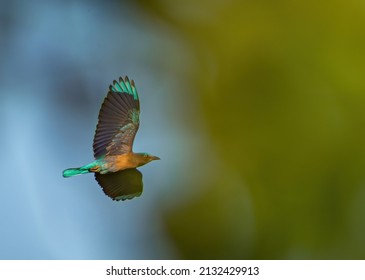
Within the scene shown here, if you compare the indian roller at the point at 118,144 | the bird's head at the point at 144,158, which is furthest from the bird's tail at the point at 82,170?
the bird's head at the point at 144,158

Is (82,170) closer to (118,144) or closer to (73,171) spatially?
(73,171)

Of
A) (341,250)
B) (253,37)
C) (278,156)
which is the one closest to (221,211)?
(278,156)

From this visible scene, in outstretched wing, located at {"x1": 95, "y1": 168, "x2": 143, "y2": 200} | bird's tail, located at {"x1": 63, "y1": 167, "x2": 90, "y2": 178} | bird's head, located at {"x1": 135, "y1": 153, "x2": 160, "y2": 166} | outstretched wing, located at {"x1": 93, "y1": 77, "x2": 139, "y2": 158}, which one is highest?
outstretched wing, located at {"x1": 93, "y1": 77, "x2": 139, "y2": 158}

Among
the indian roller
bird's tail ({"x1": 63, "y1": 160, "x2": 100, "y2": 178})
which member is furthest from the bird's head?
bird's tail ({"x1": 63, "y1": 160, "x2": 100, "y2": 178})

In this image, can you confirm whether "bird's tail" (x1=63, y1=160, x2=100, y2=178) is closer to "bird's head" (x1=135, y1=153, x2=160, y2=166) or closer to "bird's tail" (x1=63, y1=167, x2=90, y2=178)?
"bird's tail" (x1=63, y1=167, x2=90, y2=178)

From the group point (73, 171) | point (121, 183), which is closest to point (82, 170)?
point (73, 171)

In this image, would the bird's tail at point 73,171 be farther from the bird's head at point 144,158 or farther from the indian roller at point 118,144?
the bird's head at point 144,158

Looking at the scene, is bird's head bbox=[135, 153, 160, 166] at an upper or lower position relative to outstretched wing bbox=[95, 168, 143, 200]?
upper
